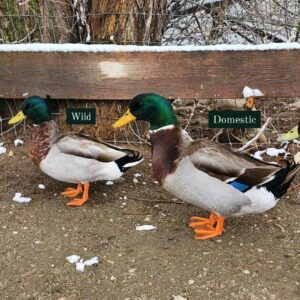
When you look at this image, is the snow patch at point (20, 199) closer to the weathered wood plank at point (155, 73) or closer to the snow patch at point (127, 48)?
the weathered wood plank at point (155, 73)

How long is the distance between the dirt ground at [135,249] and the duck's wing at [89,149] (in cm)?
34

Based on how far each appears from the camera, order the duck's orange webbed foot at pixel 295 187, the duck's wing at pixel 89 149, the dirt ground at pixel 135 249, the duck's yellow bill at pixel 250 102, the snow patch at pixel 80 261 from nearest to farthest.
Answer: the dirt ground at pixel 135 249
the snow patch at pixel 80 261
the duck's wing at pixel 89 149
the duck's orange webbed foot at pixel 295 187
the duck's yellow bill at pixel 250 102

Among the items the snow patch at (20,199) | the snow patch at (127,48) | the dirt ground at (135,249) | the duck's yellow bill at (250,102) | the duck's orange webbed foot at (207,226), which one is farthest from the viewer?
the duck's yellow bill at (250,102)

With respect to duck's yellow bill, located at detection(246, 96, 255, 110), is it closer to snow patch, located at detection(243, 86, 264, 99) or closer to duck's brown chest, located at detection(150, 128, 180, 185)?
snow patch, located at detection(243, 86, 264, 99)

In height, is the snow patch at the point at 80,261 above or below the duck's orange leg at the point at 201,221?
above

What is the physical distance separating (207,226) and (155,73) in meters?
1.46

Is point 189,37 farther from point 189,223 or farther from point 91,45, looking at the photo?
point 189,223

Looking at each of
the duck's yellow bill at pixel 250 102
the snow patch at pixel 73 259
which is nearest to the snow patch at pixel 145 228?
the snow patch at pixel 73 259

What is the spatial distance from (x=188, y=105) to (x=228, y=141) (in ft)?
3.32

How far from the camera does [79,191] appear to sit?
12.2 feet

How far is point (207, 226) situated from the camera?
3.22 metres

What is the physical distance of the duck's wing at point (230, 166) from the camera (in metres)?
2.88

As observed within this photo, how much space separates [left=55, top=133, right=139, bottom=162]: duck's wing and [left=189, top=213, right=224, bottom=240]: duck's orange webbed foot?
0.69 m

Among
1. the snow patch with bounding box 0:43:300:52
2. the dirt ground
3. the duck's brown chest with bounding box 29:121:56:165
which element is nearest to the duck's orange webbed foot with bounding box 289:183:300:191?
the dirt ground
